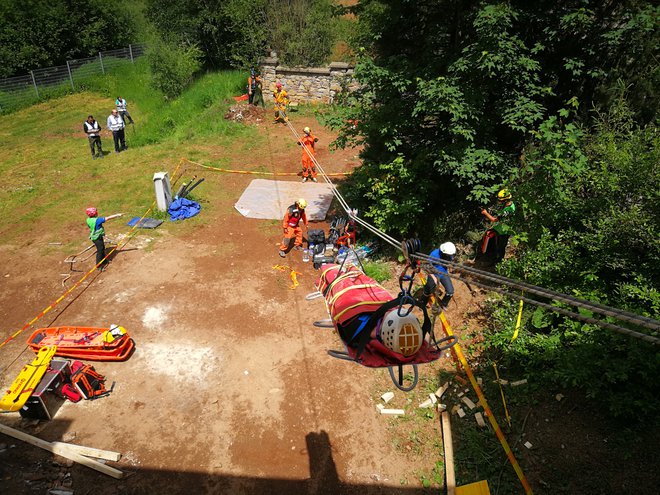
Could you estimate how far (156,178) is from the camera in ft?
44.8

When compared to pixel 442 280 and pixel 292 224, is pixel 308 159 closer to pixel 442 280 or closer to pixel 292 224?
pixel 292 224

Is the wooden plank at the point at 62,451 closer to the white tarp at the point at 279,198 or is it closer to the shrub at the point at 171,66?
the white tarp at the point at 279,198

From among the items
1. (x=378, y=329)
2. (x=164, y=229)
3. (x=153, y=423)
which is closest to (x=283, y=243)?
(x=164, y=229)

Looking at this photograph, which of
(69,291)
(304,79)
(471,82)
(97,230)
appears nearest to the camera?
(471,82)

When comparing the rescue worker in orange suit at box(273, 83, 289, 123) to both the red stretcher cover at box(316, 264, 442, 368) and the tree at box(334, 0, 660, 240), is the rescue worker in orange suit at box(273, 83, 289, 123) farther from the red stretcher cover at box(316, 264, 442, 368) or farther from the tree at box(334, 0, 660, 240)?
the red stretcher cover at box(316, 264, 442, 368)

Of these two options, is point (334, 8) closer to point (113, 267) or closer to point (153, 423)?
point (113, 267)

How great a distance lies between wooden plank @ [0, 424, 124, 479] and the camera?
21.8ft

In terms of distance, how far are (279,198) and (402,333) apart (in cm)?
1148

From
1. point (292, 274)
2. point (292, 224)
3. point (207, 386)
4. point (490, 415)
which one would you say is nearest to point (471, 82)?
point (292, 224)

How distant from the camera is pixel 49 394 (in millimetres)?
7625

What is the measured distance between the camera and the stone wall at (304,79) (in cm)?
2316

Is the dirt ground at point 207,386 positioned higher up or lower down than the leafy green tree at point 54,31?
lower down

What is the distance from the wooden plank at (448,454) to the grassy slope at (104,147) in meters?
11.7

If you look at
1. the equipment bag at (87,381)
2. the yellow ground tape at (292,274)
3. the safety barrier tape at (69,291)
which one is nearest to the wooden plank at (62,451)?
the equipment bag at (87,381)
